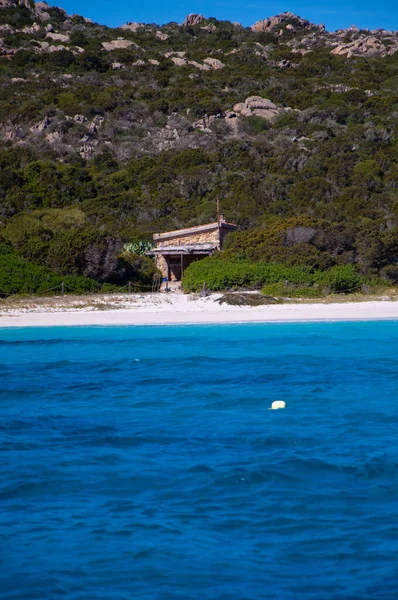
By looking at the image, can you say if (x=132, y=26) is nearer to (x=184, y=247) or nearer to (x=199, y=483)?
(x=184, y=247)

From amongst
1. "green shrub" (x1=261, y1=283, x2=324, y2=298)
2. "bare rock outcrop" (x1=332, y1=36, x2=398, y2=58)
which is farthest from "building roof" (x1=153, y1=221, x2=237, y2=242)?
"bare rock outcrop" (x1=332, y1=36, x2=398, y2=58)

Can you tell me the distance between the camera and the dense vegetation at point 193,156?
24953 millimetres

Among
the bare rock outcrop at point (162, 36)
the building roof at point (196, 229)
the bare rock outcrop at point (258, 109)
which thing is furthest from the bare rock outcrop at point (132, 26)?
the building roof at point (196, 229)

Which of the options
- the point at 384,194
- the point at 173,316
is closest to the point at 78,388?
the point at 173,316

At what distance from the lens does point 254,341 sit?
15.5m

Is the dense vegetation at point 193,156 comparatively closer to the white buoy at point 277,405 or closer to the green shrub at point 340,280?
the green shrub at point 340,280

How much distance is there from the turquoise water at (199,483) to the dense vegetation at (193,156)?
12483 millimetres

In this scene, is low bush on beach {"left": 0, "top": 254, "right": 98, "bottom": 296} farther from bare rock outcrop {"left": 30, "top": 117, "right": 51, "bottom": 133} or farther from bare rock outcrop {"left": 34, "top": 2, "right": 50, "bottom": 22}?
bare rock outcrop {"left": 34, "top": 2, "right": 50, "bottom": 22}

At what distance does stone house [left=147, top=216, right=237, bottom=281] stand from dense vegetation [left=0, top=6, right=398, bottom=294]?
1.22 m

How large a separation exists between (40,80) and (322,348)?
2447 inches

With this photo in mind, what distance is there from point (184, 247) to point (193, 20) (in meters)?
79.6

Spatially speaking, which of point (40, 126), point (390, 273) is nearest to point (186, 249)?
point (390, 273)

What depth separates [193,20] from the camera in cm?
9888

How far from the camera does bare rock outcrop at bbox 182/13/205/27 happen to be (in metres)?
98.2
